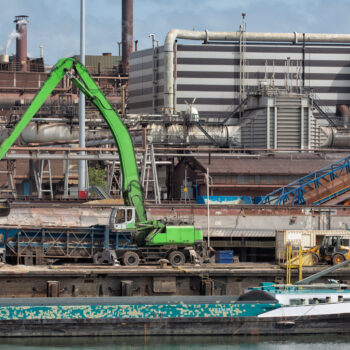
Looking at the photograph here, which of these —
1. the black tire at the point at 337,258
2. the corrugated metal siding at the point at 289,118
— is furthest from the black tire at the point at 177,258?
the corrugated metal siding at the point at 289,118

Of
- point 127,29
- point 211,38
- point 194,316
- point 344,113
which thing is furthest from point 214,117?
point 194,316

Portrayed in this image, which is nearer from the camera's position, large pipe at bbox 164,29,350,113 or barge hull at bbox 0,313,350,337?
barge hull at bbox 0,313,350,337

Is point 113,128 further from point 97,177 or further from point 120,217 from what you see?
point 97,177

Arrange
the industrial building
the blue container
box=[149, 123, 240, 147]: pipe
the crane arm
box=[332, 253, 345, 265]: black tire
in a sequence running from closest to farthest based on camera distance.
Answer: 1. box=[332, 253, 345, 265]: black tire
2. the crane arm
3. the blue container
4. the industrial building
5. box=[149, 123, 240, 147]: pipe

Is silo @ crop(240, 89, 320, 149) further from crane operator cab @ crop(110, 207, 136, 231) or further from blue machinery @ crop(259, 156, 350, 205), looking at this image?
crane operator cab @ crop(110, 207, 136, 231)

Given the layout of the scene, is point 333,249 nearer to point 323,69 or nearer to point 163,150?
point 163,150

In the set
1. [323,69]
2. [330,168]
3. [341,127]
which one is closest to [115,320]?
[330,168]

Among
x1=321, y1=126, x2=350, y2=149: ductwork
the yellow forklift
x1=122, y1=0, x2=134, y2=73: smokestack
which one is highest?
x1=122, y1=0, x2=134, y2=73: smokestack

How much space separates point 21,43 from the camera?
376 ft

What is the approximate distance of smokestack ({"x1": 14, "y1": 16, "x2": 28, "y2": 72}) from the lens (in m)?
114

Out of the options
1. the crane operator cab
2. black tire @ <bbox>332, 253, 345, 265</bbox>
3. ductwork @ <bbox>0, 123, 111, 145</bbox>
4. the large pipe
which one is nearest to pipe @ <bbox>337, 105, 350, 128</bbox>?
the large pipe

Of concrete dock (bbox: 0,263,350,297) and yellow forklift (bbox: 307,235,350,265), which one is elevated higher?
yellow forklift (bbox: 307,235,350,265)

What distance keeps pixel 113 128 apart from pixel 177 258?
7865 mm

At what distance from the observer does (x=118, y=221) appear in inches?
1703
